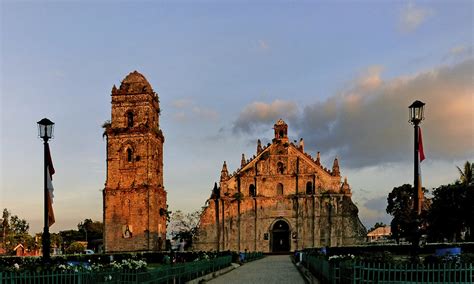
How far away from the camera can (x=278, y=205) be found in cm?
6869

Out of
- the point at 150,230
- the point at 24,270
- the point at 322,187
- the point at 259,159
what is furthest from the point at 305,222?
the point at 24,270

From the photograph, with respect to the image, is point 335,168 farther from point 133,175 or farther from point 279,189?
point 133,175

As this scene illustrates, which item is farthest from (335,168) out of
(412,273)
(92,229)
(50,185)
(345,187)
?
(92,229)

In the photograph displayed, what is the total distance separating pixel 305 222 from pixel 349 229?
4.81 metres

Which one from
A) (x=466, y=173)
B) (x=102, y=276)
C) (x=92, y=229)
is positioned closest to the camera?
(x=102, y=276)

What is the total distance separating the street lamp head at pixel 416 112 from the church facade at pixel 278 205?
50924 mm

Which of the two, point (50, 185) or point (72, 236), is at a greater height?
point (50, 185)

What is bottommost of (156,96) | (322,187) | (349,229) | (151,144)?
(349,229)

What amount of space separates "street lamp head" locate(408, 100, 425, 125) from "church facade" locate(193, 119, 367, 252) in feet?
167

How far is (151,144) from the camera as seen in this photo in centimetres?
6309

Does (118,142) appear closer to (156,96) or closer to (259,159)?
(156,96)

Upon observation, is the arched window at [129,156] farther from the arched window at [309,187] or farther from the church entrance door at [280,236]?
the arched window at [309,187]

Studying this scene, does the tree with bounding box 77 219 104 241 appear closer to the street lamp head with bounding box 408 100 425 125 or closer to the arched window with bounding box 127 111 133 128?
the arched window with bounding box 127 111 133 128

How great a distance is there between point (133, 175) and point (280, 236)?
60.3 feet
